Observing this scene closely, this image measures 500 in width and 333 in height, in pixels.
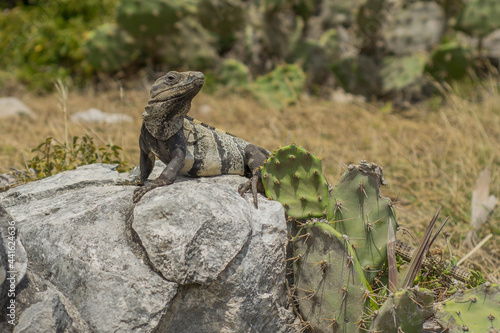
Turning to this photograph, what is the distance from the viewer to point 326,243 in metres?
3.04

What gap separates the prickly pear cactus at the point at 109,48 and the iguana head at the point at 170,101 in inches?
314

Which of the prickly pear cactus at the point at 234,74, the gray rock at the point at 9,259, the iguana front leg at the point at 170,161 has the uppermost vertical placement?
the iguana front leg at the point at 170,161

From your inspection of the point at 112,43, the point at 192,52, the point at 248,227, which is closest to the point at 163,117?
the point at 248,227

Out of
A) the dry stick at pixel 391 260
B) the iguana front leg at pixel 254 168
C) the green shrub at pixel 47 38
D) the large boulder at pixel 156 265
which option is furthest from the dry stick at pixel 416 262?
the green shrub at pixel 47 38

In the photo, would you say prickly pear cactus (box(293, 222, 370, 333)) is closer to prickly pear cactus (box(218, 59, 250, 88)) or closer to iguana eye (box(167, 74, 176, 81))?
iguana eye (box(167, 74, 176, 81))

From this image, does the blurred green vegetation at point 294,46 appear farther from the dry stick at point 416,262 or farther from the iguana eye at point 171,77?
the dry stick at point 416,262

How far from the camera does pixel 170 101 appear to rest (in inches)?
125

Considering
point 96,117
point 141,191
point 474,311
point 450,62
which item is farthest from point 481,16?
point 141,191

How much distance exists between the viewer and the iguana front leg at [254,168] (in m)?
3.32

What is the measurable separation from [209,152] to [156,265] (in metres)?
1.01

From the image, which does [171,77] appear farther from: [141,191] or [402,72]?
[402,72]

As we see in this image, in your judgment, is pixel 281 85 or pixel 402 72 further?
pixel 402 72

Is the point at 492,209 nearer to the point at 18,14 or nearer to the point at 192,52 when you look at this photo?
the point at 192,52

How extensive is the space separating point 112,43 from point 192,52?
1.79m
